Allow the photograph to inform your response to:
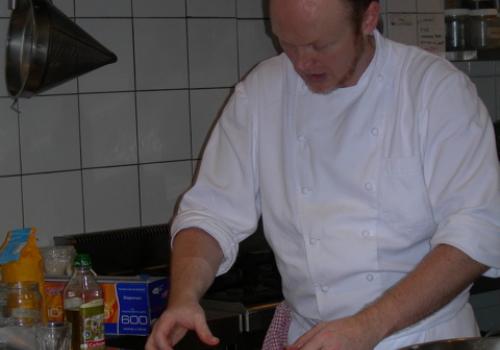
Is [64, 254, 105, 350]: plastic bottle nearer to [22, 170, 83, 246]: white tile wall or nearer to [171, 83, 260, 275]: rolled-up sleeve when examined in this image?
[171, 83, 260, 275]: rolled-up sleeve

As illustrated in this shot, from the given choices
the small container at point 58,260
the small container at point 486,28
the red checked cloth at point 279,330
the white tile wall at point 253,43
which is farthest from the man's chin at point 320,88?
the small container at point 486,28

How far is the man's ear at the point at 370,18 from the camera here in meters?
1.48

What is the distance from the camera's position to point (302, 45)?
1418mm

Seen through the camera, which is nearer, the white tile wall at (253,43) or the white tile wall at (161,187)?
the white tile wall at (161,187)

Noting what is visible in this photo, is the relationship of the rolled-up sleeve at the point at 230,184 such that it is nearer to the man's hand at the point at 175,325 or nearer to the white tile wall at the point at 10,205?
the man's hand at the point at 175,325

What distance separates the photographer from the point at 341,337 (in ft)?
3.87

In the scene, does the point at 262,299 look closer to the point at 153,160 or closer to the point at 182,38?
the point at 153,160

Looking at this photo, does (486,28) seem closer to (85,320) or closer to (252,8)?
(252,8)


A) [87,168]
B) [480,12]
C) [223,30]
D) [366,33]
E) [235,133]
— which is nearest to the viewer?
[366,33]

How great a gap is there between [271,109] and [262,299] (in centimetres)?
73

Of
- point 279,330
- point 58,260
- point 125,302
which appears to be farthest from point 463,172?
point 58,260

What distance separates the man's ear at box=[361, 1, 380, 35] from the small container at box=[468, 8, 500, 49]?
1.59 metres

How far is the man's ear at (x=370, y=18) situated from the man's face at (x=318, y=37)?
0.02 m

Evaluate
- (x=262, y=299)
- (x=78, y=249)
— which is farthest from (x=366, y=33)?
(x=78, y=249)
